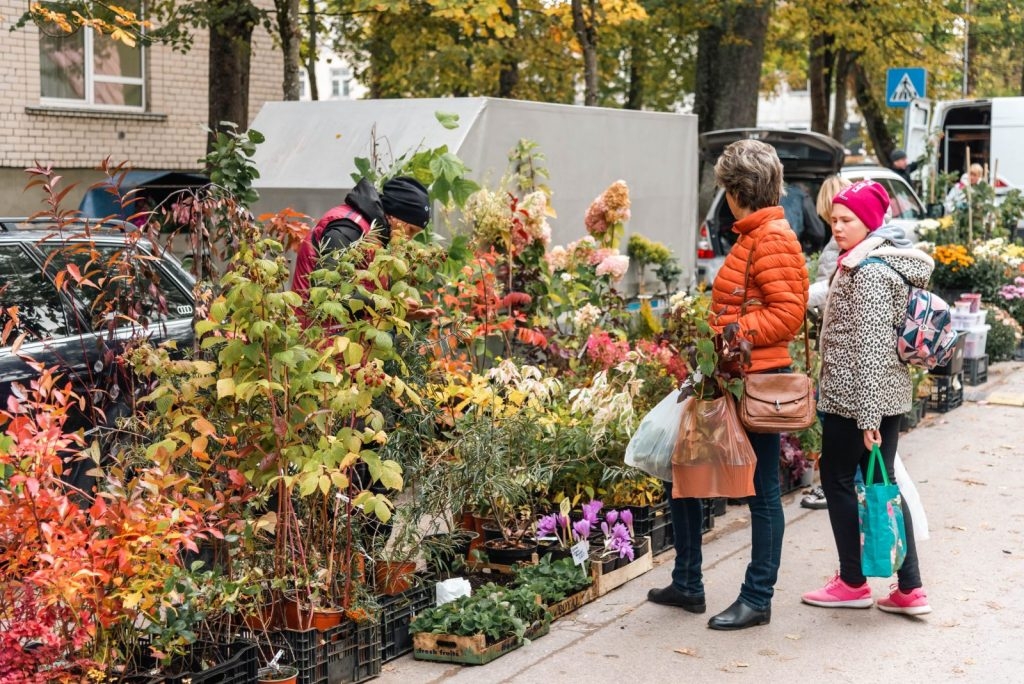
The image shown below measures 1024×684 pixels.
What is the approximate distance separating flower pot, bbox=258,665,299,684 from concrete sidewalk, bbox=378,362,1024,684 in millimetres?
565

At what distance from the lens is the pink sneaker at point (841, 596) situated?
611cm

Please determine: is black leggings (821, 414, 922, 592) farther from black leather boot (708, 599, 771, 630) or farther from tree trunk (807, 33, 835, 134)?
tree trunk (807, 33, 835, 134)

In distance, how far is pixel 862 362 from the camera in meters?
5.72

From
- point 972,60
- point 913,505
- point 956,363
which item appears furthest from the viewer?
point 972,60

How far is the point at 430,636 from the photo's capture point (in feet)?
17.8

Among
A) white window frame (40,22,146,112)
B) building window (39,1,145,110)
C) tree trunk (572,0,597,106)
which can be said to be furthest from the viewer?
white window frame (40,22,146,112)

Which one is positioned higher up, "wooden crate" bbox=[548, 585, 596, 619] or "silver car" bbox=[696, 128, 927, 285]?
"silver car" bbox=[696, 128, 927, 285]

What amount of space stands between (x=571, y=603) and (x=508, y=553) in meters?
0.41

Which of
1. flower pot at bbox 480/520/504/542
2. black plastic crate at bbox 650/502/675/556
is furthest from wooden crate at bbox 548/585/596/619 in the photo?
black plastic crate at bbox 650/502/675/556

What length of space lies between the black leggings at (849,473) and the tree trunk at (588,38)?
852cm

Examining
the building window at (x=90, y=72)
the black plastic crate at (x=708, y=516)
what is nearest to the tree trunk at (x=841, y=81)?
the building window at (x=90, y=72)

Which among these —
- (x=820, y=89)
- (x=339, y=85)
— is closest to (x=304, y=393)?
(x=820, y=89)

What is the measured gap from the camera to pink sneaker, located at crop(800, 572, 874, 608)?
6105mm

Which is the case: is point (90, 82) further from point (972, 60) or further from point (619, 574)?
point (972, 60)
